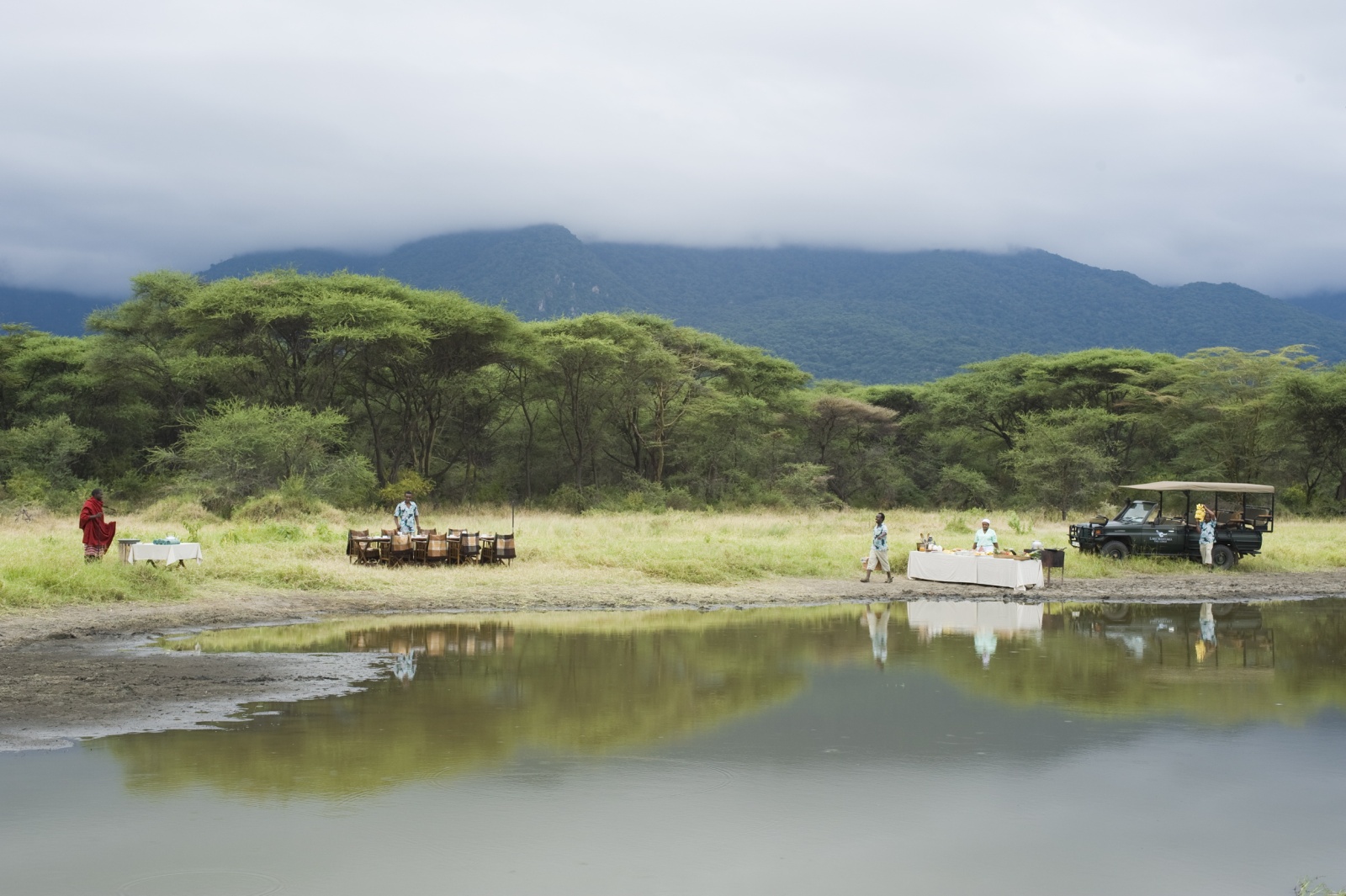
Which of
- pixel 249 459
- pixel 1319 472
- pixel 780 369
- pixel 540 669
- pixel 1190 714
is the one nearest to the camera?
pixel 1190 714

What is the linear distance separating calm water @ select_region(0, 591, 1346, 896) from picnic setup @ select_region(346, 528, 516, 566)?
8.62 meters

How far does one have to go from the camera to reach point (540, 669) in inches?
505

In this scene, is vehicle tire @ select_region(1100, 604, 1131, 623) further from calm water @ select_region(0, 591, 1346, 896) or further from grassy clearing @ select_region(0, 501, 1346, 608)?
calm water @ select_region(0, 591, 1346, 896)

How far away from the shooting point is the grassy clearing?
1831 centimetres

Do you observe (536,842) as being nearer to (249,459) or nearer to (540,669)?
(540,669)

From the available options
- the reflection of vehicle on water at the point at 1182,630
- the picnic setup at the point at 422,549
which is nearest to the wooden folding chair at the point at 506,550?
the picnic setup at the point at 422,549

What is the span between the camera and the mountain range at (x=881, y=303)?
486 feet

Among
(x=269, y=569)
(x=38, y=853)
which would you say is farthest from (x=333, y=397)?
(x=38, y=853)

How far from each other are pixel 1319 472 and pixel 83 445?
168 feet

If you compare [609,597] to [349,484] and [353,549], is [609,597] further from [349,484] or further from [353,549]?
[349,484]

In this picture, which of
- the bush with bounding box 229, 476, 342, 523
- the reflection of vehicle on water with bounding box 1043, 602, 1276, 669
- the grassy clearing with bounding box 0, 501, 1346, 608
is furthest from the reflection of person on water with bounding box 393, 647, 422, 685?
the bush with bounding box 229, 476, 342, 523

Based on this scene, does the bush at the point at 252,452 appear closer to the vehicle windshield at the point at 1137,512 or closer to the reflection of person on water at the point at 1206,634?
the vehicle windshield at the point at 1137,512

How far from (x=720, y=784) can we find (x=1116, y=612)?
13.6 meters

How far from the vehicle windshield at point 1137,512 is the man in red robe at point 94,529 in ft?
69.5
